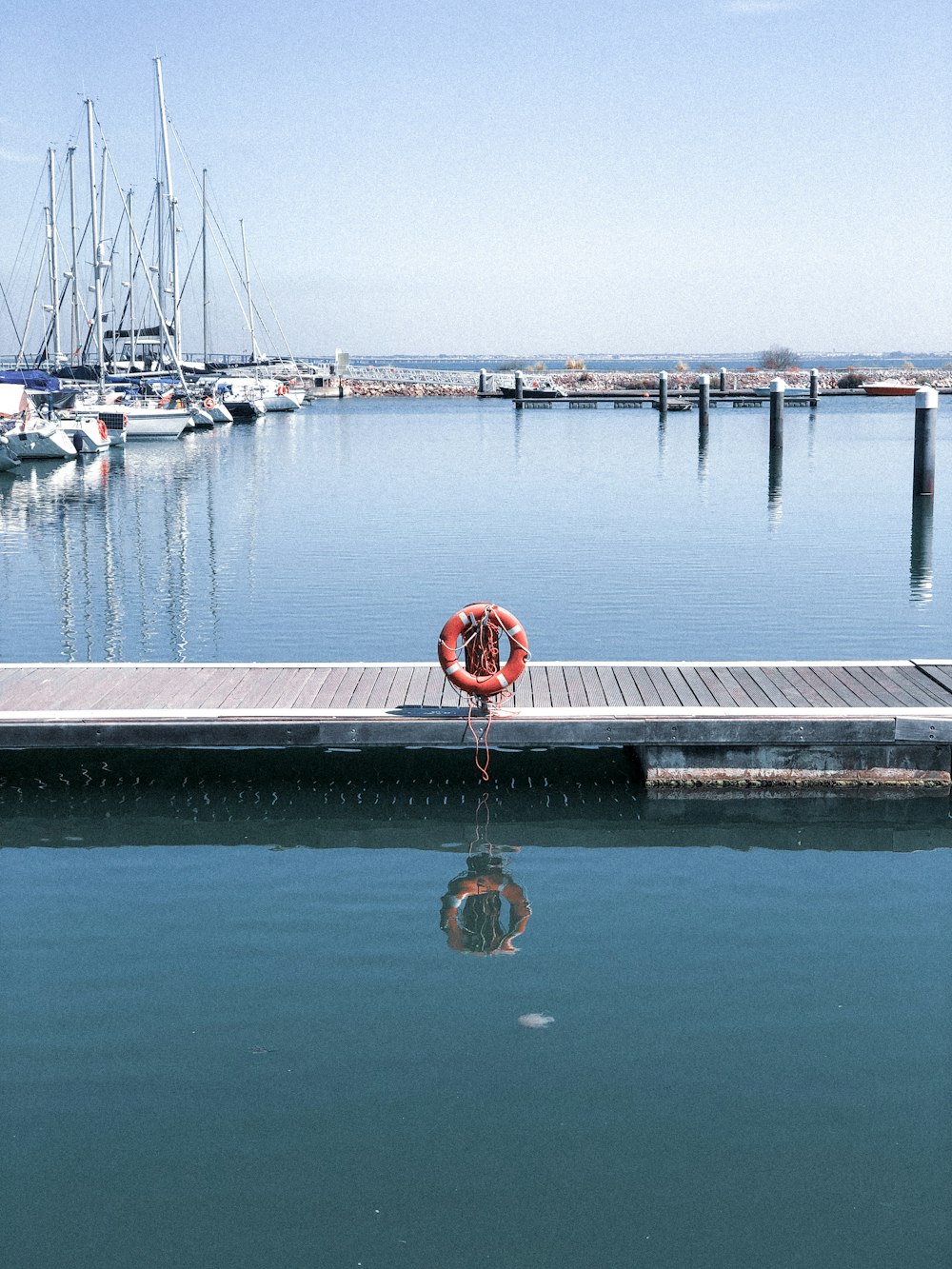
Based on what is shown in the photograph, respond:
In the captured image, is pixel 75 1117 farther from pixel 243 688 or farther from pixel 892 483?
pixel 892 483

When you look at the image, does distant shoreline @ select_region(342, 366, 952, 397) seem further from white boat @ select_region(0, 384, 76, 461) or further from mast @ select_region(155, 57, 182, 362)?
white boat @ select_region(0, 384, 76, 461)

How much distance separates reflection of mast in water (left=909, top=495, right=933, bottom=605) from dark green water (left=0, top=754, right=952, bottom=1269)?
8152 millimetres

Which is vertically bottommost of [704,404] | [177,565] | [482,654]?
[177,565]

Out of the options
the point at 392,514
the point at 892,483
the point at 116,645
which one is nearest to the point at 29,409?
the point at 392,514

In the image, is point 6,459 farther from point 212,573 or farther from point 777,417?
point 777,417

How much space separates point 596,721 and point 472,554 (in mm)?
11124

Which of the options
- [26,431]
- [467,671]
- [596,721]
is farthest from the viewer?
[26,431]

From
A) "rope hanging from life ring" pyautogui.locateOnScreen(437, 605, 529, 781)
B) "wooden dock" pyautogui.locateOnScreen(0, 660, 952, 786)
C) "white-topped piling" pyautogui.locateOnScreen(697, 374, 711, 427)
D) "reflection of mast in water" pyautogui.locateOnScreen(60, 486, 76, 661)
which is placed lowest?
"reflection of mast in water" pyautogui.locateOnScreen(60, 486, 76, 661)

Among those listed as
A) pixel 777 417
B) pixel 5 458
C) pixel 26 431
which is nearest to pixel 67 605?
pixel 5 458

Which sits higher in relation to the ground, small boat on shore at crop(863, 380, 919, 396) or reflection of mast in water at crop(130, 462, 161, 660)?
small boat on shore at crop(863, 380, 919, 396)

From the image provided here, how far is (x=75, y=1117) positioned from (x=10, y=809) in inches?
157

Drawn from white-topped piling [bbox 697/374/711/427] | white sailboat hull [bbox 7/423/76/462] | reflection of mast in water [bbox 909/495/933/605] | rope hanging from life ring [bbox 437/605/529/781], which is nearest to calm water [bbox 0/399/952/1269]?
rope hanging from life ring [bbox 437/605/529/781]

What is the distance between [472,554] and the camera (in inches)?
779

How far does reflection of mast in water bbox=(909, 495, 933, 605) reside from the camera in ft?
54.6
